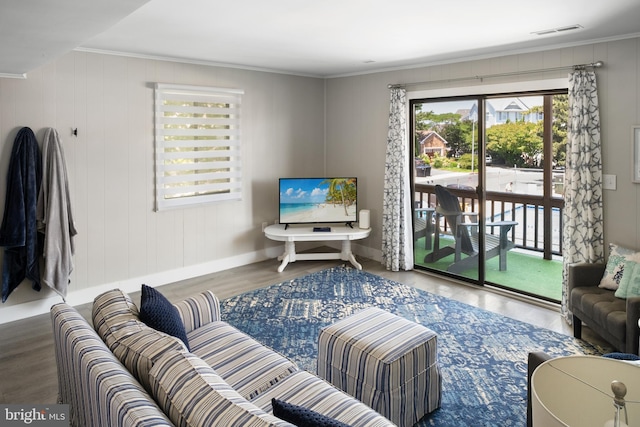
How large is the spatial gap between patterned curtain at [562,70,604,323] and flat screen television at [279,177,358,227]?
264 centimetres

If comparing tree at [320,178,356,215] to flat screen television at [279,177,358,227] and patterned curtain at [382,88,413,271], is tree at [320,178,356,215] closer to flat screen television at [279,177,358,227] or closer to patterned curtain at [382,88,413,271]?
flat screen television at [279,177,358,227]

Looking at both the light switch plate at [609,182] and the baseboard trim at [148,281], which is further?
the baseboard trim at [148,281]

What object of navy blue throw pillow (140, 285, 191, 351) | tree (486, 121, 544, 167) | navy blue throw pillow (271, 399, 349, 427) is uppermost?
tree (486, 121, 544, 167)

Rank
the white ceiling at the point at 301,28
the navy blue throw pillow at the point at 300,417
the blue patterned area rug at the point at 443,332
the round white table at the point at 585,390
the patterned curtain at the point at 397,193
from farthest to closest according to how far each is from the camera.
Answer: the patterned curtain at the point at 397,193 → the blue patterned area rug at the point at 443,332 → the white ceiling at the point at 301,28 → the navy blue throw pillow at the point at 300,417 → the round white table at the point at 585,390

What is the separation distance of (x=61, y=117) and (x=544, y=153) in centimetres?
471

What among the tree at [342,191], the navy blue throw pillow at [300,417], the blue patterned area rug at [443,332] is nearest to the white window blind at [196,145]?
the tree at [342,191]

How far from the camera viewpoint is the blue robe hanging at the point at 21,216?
4.04 m

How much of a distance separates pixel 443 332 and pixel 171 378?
284 cm

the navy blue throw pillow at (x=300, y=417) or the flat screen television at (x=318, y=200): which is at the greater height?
the flat screen television at (x=318, y=200)

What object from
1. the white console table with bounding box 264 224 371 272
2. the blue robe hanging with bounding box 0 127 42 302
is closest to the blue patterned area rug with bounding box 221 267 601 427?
the white console table with bounding box 264 224 371 272

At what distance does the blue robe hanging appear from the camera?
404cm

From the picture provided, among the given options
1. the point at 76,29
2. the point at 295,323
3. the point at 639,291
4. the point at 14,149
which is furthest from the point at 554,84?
the point at 14,149

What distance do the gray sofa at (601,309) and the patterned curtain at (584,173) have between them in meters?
0.31

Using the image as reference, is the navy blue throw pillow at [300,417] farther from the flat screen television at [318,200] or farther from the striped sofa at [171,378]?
the flat screen television at [318,200]
